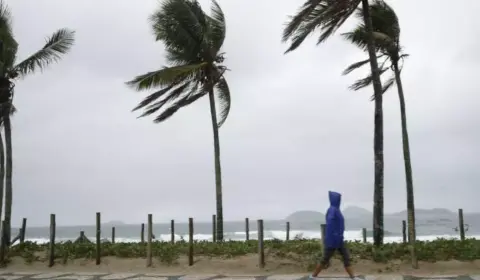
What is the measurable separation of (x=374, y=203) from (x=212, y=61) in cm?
799

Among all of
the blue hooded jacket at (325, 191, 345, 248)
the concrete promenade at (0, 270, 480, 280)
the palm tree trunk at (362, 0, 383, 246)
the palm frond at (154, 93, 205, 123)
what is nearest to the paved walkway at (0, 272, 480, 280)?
the concrete promenade at (0, 270, 480, 280)

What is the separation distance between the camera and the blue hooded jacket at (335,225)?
29.7 feet

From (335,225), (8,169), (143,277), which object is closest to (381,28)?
(335,225)

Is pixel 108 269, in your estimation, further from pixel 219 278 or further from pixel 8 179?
pixel 8 179

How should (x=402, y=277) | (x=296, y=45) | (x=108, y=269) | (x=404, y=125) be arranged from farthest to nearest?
1. (x=404, y=125)
2. (x=296, y=45)
3. (x=108, y=269)
4. (x=402, y=277)

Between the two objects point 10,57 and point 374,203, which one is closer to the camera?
point 374,203

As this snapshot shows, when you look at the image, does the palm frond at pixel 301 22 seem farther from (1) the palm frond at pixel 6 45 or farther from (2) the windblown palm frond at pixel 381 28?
(1) the palm frond at pixel 6 45

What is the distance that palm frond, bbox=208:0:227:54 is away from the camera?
17516mm

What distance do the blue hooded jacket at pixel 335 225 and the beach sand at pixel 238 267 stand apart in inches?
64.1

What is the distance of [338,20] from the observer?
13.4 metres

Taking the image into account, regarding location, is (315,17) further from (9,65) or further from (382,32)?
(9,65)

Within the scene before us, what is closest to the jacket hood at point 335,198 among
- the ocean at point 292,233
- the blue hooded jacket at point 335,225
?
the blue hooded jacket at point 335,225

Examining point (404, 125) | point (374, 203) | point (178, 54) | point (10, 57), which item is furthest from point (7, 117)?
point (404, 125)

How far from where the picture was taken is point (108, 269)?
12.5 meters
